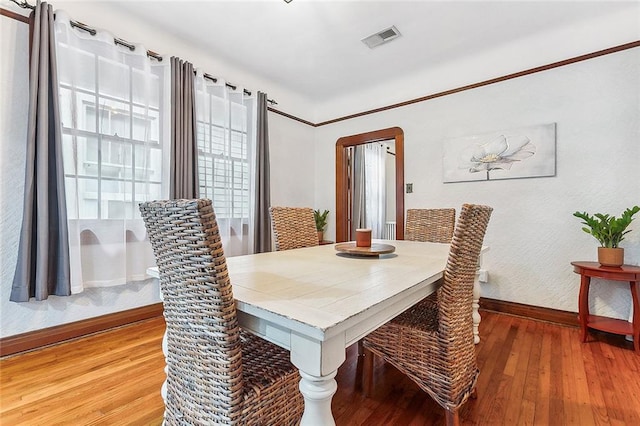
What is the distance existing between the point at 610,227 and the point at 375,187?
339 centimetres

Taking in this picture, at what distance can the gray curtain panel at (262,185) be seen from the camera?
127 inches

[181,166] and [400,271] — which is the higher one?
[181,166]

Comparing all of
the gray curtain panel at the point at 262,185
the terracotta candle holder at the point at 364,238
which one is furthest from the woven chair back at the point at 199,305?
the gray curtain panel at the point at 262,185

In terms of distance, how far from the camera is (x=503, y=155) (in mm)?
2787

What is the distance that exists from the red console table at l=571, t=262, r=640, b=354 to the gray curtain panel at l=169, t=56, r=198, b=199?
10.6 feet

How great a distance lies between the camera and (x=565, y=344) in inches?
83.1

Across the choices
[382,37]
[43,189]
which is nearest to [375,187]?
[382,37]

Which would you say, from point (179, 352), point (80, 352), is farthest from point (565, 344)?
point (80, 352)

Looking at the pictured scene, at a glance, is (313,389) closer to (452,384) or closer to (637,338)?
(452,384)

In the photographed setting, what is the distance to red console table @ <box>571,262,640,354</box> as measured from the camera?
199 cm

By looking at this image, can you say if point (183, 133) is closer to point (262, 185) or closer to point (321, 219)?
point (262, 185)

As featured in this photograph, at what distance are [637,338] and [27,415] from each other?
359cm

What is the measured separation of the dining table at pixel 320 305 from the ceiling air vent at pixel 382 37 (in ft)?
7.34

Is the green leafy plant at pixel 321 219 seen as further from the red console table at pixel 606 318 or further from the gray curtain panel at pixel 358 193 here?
the red console table at pixel 606 318
